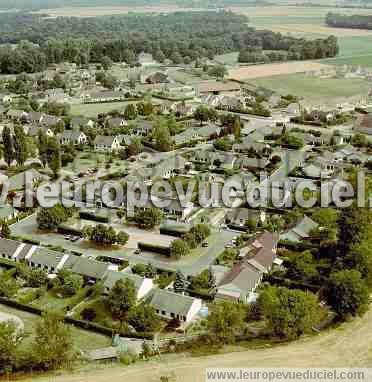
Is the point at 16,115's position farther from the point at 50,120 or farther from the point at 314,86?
the point at 314,86

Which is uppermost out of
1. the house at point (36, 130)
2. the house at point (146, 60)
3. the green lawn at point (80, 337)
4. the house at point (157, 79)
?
the house at point (146, 60)

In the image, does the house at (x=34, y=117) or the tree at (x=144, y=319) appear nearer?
the tree at (x=144, y=319)

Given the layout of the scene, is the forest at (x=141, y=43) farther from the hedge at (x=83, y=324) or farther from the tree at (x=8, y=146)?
the hedge at (x=83, y=324)

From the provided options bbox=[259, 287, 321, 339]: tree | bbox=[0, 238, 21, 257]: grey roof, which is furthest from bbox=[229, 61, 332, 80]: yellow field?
bbox=[259, 287, 321, 339]: tree

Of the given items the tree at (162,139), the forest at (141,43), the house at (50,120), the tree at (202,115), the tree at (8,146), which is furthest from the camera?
the forest at (141,43)

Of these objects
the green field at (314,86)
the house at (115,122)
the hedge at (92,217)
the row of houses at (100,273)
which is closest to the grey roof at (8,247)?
the row of houses at (100,273)

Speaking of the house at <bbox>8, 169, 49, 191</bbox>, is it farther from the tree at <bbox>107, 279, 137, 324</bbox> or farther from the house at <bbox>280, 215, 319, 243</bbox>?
the house at <bbox>280, 215, 319, 243</bbox>
